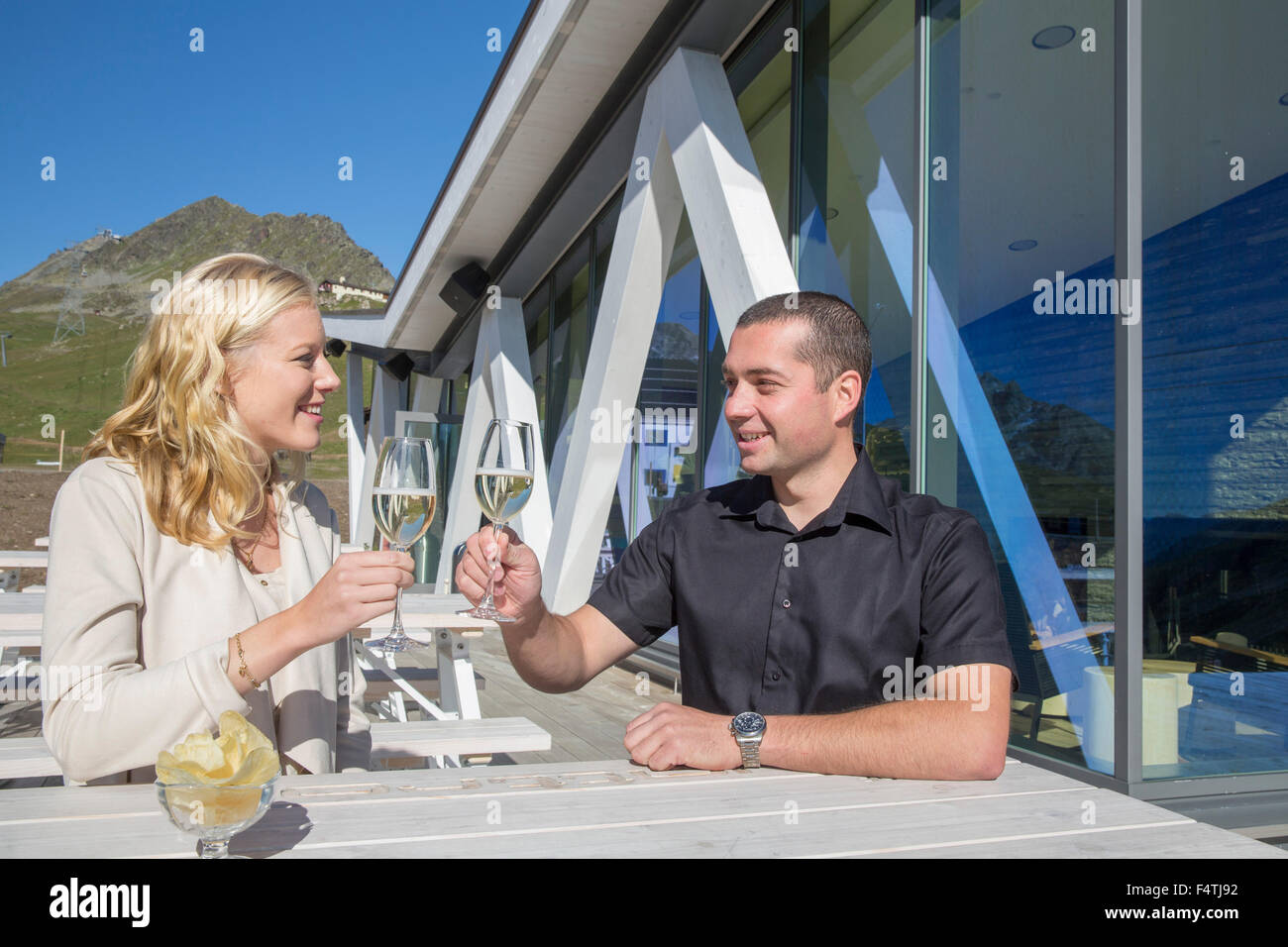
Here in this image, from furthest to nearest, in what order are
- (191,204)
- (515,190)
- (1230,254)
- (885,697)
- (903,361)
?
(191,204), (515,190), (903,361), (1230,254), (885,697)

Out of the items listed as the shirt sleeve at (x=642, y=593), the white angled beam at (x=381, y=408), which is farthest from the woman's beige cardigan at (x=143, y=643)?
the white angled beam at (x=381, y=408)

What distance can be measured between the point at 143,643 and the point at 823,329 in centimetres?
170

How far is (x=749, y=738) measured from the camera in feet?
5.25

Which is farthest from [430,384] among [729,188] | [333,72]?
[333,72]

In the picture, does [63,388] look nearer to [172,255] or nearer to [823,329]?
[172,255]

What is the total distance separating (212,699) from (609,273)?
4.98 meters

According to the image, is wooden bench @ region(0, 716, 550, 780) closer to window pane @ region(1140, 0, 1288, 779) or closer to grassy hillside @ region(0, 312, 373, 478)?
window pane @ region(1140, 0, 1288, 779)

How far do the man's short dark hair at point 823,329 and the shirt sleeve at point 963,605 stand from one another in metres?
0.54

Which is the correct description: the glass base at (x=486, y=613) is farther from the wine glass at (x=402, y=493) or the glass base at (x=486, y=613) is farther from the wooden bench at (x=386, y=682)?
the wooden bench at (x=386, y=682)

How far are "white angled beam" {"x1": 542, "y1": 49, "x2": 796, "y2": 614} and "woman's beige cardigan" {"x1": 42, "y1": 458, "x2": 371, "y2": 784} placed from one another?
2831 millimetres

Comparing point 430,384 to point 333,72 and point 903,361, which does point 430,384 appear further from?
point 333,72

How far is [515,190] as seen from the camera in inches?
327

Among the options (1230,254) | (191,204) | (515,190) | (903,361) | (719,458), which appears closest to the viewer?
(1230,254)

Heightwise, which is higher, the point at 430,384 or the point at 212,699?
the point at 430,384
